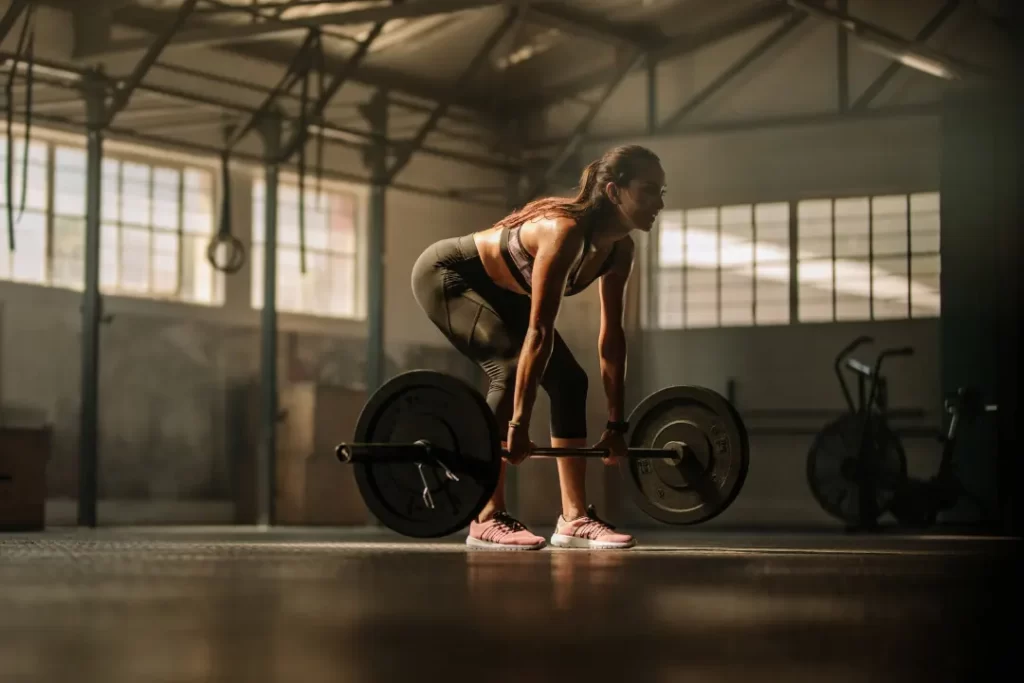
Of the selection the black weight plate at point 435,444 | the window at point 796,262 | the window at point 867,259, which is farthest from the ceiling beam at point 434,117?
the black weight plate at point 435,444

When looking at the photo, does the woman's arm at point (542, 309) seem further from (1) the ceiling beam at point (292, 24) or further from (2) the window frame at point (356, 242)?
(2) the window frame at point (356, 242)

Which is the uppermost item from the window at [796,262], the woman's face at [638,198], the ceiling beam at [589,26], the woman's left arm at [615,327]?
the ceiling beam at [589,26]

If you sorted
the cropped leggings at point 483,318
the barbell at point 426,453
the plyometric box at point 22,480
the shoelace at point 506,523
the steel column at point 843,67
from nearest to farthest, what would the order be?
1. the barbell at point 426,453
2. the cropped leggings at point 483,318
3. the shoelace at point 506,523
4. the plyometric box at point 22,480
5. the steel column at point 843,67

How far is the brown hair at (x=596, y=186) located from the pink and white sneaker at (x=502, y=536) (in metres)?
0.85

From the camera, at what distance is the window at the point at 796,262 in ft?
29.4

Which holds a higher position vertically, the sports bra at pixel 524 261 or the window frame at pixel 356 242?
the window frame at pixel 356 242

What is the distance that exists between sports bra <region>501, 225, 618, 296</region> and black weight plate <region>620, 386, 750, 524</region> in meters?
0.39

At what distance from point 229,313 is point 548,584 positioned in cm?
608

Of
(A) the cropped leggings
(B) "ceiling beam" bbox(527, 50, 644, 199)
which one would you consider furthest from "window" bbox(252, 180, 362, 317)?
(A) the cropped leggings

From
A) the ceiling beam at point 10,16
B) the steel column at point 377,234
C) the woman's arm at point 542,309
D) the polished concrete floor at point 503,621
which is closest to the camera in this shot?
the polished concrete floor at point 503,621

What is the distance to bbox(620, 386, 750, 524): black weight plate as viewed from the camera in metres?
4.01

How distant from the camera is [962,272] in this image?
7.97m

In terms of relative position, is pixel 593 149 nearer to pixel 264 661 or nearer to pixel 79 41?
pixel 79 41

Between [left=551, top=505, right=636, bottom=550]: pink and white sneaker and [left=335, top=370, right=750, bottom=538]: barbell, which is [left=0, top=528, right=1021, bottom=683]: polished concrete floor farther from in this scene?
[left=551, top=505, right=636, bottom=550]: pink and white sneaker
